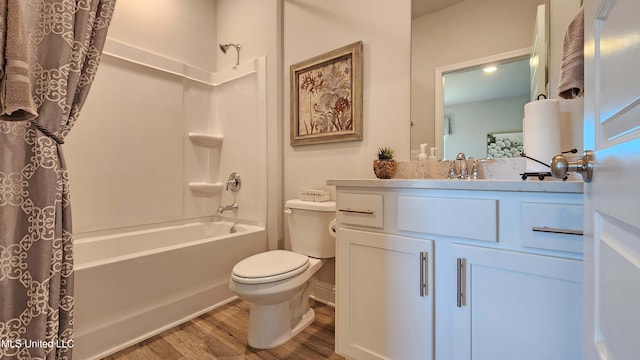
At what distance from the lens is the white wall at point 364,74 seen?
163 centimetres

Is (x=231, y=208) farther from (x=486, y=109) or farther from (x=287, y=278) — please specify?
(x=486, y=109)

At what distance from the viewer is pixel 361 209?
1.18 m

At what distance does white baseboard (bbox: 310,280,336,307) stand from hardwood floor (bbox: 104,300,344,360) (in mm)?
184

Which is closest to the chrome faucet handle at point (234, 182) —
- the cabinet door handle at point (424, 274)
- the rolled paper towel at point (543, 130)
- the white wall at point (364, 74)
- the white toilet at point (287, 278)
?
the white wall at point (364, 74)

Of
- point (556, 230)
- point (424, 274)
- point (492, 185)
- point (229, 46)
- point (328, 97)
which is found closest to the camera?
point (556, 230)

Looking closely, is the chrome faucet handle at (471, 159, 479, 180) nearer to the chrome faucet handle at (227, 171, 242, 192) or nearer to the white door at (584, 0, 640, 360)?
the white door at (584, 0, 640, 360)

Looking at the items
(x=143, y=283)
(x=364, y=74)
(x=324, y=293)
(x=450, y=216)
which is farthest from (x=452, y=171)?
(x=143, y=283)

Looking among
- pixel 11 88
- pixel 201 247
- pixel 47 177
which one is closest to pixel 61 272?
pixel 47 177

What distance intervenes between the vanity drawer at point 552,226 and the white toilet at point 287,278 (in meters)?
1.04

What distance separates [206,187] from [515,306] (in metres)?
2.50

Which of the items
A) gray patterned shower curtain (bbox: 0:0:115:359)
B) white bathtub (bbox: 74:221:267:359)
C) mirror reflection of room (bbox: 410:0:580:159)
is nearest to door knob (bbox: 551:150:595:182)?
mirror reflection of room (bbox: 410:0:580:159)

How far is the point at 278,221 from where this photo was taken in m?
2.24

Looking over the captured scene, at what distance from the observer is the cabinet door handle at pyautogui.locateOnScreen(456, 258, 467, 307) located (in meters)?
0.93

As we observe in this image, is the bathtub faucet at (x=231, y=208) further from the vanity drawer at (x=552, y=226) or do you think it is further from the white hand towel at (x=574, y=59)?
the white hand towel at (x=574, y=59)
